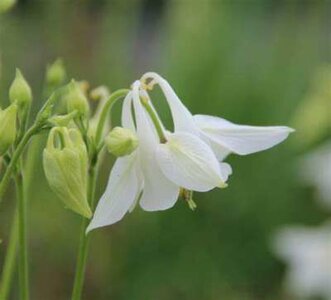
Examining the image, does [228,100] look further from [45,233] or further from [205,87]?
[45,233]

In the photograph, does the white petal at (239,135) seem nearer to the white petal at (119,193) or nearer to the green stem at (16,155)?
the white petal at (119,193)

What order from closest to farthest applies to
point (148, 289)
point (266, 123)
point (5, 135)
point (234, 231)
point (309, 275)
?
point (5, 135), point (309, 275), point (148, 289), point (234, 231), point (266, 123)

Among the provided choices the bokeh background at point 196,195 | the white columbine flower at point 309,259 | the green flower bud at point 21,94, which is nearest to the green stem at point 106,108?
the green flower bud at point 21,94

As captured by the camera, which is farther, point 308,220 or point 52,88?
point 308,220

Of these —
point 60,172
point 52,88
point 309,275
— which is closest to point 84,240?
point 60,172

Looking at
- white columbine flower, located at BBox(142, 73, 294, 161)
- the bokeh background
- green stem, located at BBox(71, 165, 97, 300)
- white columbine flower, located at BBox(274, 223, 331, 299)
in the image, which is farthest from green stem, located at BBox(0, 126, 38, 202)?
the bokeh background

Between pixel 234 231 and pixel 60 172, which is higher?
pixel 60 172
